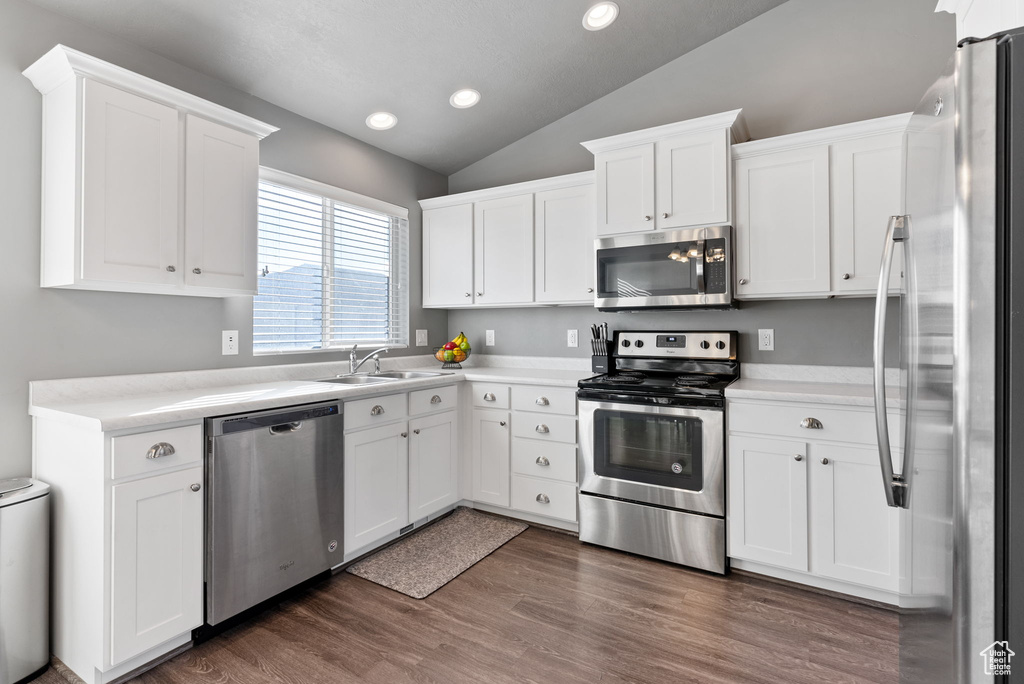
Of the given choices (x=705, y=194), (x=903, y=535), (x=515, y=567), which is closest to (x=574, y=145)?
(x=705, y=194)

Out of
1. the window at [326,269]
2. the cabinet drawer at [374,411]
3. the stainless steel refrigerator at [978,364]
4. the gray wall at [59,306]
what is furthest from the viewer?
the window at [326,269]

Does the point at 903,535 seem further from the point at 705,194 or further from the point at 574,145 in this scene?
the point at 574,145

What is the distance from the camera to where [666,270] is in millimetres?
2941

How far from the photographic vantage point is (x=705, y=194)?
2.82 metres

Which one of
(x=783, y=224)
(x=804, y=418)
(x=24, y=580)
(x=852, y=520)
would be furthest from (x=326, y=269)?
(x=852, y=520)

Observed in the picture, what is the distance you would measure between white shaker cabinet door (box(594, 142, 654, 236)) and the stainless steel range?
812 millimetres

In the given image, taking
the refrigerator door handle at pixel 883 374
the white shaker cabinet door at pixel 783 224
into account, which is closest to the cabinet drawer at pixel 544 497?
the white shaker cabinet door at pixel 783 224

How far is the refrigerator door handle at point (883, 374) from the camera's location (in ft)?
4.18

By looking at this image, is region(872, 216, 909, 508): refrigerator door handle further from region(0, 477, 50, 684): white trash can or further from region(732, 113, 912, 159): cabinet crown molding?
region(0, 477, 50, 684): white trash can

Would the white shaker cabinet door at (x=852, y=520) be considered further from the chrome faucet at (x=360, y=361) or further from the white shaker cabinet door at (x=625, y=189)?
the chrome faucet at (x=360, y=361)

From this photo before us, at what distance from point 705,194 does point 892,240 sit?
1.62 m

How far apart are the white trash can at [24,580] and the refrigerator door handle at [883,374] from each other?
267cm

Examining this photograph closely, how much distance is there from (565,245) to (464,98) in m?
1.14

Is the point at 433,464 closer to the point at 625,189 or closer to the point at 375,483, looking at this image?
the point at 375,483
